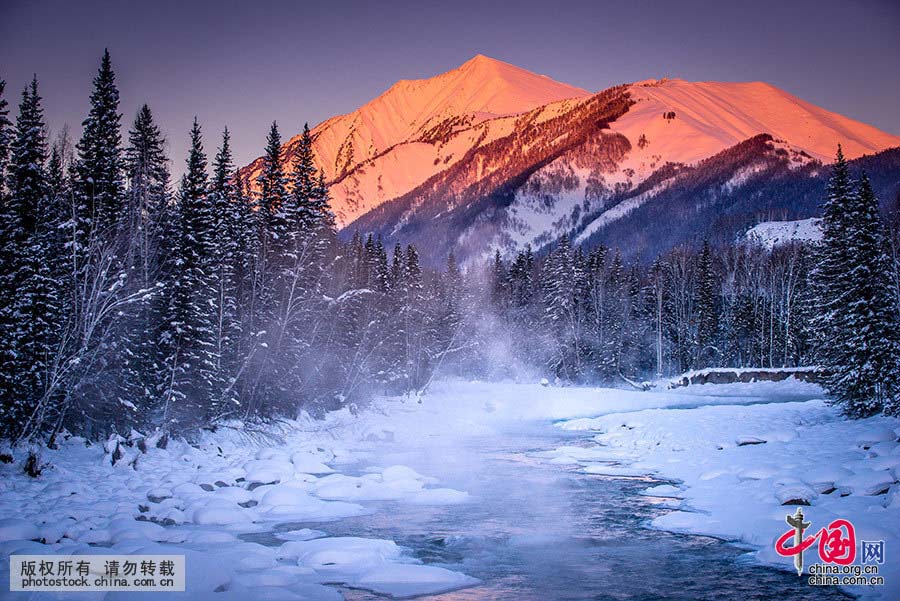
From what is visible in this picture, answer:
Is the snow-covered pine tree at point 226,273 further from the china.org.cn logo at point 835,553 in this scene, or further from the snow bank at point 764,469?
the china.org.cn logo at point 835,553

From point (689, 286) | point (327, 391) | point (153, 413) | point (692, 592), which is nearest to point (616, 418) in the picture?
point (327, 391)

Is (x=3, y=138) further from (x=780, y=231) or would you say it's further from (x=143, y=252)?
(x=780, y=231)

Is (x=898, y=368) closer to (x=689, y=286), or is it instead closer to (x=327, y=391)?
(x=327, y=391)

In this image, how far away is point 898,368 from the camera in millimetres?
23328

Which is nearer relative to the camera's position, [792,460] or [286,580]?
[286,580]

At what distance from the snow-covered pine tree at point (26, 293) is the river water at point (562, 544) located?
8.48m

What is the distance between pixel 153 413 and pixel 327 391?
13.1 meters

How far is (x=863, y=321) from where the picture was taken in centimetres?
2425

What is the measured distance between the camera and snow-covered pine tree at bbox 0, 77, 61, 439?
15.8m

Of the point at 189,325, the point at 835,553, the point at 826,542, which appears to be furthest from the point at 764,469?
the point at 189,325

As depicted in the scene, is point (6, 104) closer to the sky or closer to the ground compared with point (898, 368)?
closer to the sky

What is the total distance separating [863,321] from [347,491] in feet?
69.3

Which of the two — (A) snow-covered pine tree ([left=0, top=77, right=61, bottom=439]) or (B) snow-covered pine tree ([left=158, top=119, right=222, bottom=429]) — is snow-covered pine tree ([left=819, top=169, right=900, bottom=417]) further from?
(A) snow-covered pine tree ([left=0, top=77, right=61, bottom=439])

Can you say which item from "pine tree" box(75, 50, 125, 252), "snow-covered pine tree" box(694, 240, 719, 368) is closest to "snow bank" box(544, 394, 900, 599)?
"pine tree" box(75, 50, 125, 252)
